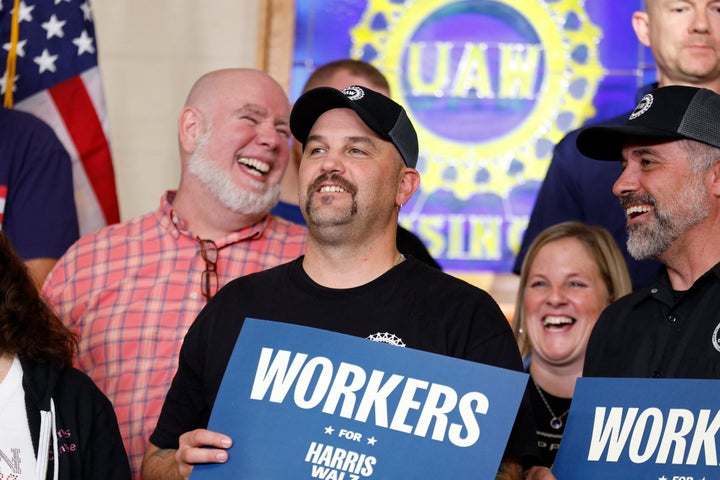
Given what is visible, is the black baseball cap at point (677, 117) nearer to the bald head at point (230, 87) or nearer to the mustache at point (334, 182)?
the mustache at point (334, 182)

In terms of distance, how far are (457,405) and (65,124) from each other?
8.08 ft

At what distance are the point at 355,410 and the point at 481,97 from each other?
2698mm

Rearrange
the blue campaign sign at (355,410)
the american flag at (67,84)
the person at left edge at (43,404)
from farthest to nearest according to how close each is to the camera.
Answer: the american flag at (67,84)
the person at left edge at (43,404)
the blue campaign sign at (355,410)

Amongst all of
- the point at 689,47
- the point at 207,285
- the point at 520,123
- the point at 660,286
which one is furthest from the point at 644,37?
the point at 207,285

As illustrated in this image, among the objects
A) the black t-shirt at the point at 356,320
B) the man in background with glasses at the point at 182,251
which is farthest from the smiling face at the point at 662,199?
the man in background with glasses at the point at 182,251

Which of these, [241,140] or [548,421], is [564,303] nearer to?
[548,421]

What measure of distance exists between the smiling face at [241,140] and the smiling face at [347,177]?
2.42ft

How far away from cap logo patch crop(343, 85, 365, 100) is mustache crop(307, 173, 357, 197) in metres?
0.19

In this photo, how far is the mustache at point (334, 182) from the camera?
96.1 inches

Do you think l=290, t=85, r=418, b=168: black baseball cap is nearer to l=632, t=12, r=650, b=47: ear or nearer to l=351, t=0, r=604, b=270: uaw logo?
l=632, t=12, r=650, b=47: ear

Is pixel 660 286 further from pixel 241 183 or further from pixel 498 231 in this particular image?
pixel 498 231

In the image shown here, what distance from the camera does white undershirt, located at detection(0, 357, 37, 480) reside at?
237 centimetres

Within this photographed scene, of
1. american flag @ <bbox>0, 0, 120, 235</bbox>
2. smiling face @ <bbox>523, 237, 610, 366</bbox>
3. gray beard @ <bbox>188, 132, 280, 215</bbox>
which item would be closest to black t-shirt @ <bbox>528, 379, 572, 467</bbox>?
smiling face @ <bbox>523, 237, 610, 366</bbox>

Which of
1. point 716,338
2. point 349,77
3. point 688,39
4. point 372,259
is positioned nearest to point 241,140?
point 349,77
